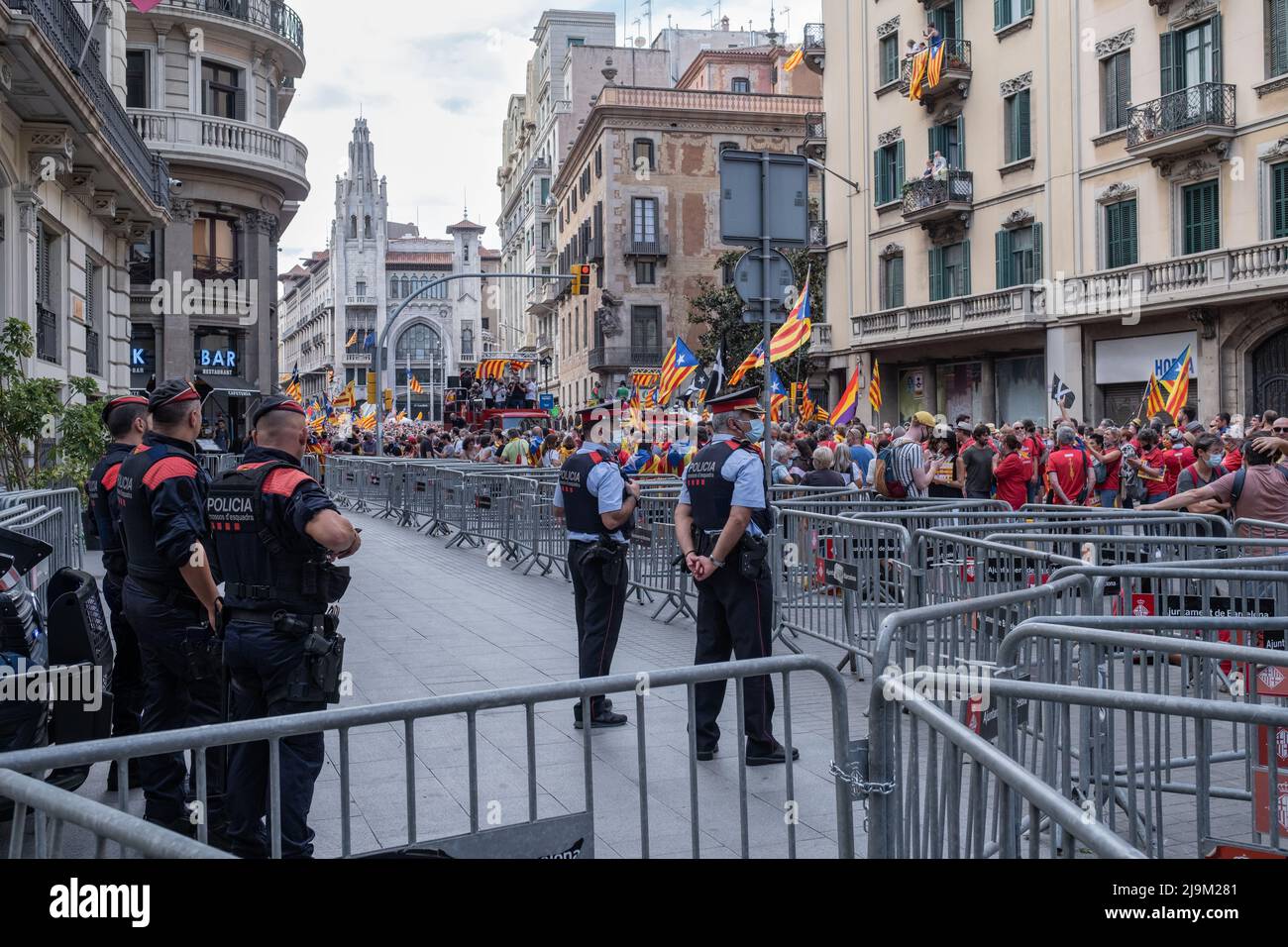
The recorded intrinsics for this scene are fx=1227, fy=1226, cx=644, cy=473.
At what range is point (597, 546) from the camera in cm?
768

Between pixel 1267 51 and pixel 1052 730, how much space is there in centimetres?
2568

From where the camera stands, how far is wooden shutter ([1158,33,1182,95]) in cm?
2703

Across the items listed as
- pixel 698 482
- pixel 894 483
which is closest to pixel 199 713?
pixel 698 482

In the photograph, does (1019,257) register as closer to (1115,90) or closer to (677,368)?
(1115,90)

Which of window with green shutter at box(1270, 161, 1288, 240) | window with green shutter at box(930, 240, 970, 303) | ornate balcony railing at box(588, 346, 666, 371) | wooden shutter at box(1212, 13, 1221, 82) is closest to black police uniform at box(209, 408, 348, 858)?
window with green shutter at box(1270, 161, 1288, 240)

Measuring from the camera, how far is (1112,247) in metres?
28.9

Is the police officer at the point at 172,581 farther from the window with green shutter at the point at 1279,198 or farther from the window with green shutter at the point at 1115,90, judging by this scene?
the window with green shutter at the point at 1115,90

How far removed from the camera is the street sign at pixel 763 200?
999 cm

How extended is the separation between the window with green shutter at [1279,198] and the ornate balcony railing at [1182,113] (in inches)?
56.0

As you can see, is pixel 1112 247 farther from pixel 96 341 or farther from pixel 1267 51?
pixel 96 341

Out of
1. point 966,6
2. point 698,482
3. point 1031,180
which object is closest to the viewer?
point 698,482

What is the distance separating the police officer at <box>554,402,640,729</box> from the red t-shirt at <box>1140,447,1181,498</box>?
9282 millimetres

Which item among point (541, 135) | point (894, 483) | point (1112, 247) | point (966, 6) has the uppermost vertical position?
point (541, 135)

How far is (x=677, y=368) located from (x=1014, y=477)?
39.6 ft
